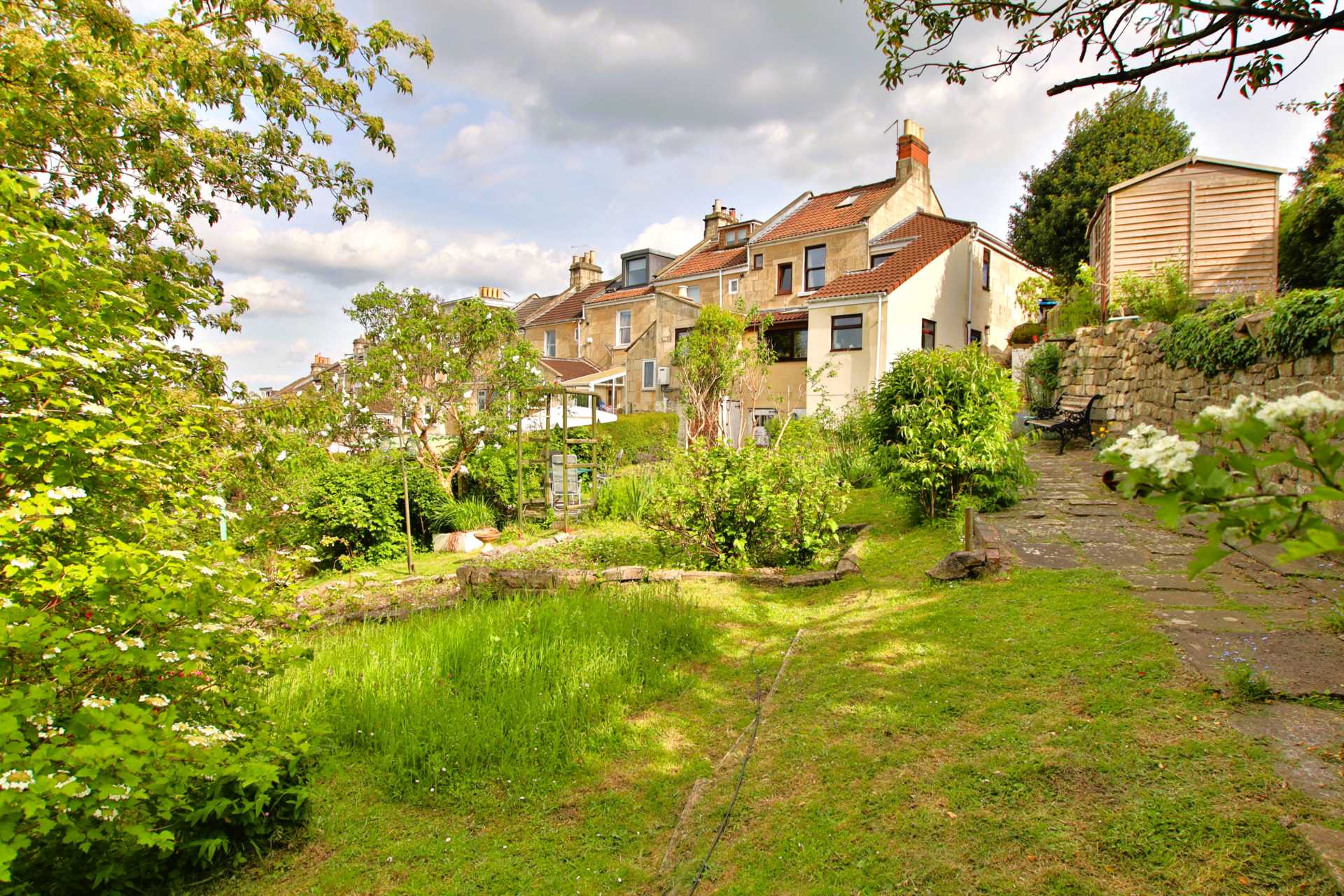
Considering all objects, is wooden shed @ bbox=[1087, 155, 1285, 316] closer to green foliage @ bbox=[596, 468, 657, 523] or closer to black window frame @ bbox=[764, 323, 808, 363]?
black window frame @ bbox=[764, 323, 808, 363]

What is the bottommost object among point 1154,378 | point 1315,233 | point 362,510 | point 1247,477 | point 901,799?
point 901,799

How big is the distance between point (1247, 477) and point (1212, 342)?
945 cm

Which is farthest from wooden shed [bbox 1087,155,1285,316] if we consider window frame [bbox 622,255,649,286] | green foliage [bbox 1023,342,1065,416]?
window frame [bbox 622,255,649,286]

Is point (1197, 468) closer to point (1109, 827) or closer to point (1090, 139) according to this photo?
point (1109, 827)

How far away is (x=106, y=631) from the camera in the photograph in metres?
2.50

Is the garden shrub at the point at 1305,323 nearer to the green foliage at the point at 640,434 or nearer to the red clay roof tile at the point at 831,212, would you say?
the green foliage at the point at 640,434

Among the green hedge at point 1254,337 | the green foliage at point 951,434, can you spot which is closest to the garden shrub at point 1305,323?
the green hedge at point 1254,337

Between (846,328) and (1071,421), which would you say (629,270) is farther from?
(1071,421)

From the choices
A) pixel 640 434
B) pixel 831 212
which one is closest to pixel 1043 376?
pixel 640 434

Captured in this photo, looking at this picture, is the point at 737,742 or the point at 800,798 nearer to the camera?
the point at 800,798

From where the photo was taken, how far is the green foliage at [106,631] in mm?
2211

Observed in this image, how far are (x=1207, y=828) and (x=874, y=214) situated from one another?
24.0 metres

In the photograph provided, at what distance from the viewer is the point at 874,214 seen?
24.1 m

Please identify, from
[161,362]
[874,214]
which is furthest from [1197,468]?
[874,214]
